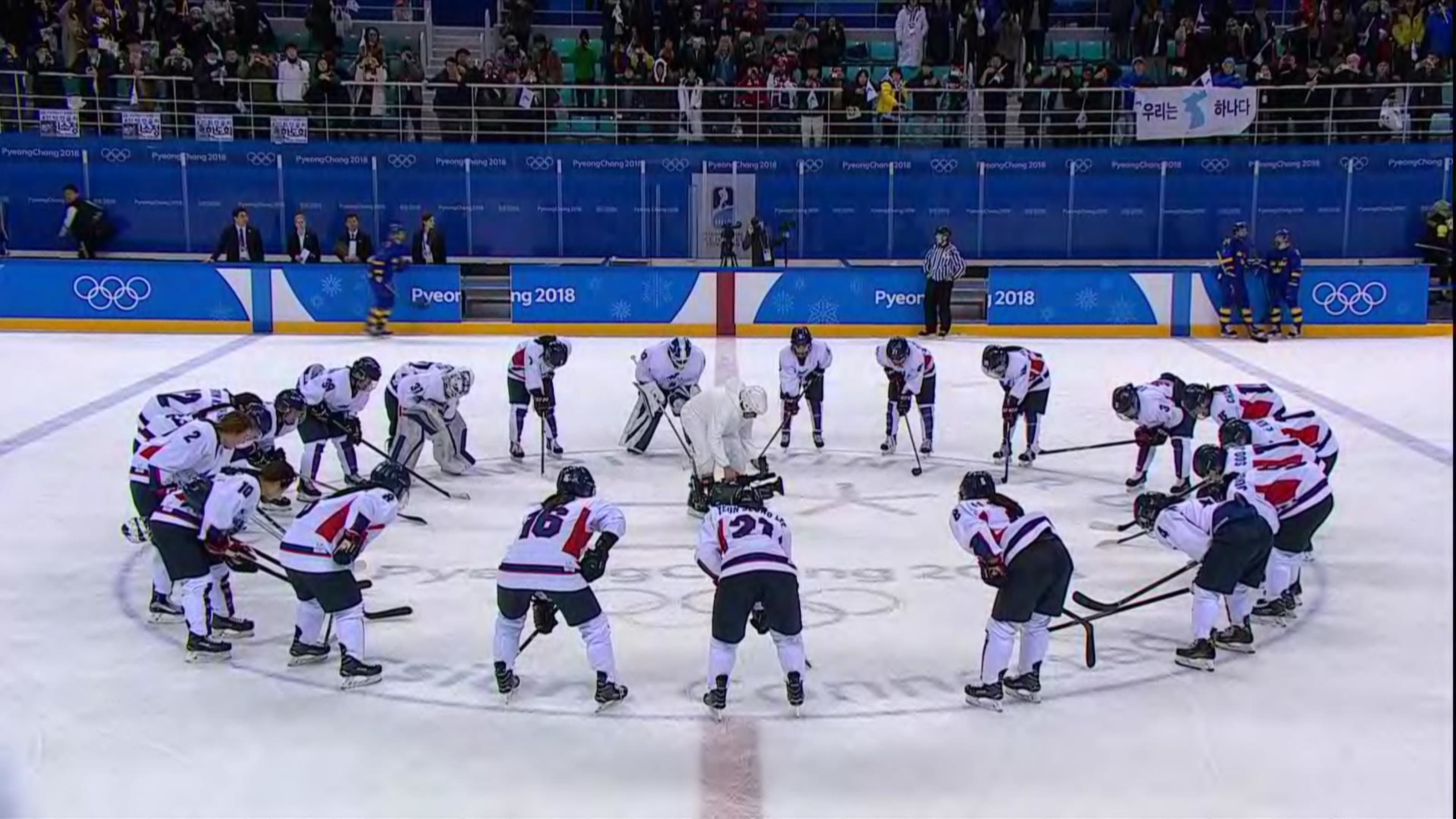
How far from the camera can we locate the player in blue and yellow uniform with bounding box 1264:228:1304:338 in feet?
75.7

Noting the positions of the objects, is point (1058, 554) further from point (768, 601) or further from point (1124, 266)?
point (1124, 266)

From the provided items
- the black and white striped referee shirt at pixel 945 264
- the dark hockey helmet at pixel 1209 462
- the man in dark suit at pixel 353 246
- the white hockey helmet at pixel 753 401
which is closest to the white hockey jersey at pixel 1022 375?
the white hockey helmet at pixel 753 401

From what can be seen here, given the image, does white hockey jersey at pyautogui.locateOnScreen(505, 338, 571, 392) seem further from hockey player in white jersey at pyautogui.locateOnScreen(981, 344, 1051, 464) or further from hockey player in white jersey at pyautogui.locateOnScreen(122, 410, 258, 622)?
hockey player in white jersey at pyautogui.locateOnScreen(122, 410, 258, 622)

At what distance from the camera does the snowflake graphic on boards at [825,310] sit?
24.1 metres

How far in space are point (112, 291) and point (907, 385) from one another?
14.7 metres

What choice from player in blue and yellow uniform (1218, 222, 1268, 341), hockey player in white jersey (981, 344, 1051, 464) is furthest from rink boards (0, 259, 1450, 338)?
hockey player in white jersey (981, 344, 1051, 464)

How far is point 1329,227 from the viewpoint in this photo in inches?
1093

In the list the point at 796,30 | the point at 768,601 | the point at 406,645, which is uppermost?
the point at 796,30

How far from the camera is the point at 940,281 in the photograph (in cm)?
2359

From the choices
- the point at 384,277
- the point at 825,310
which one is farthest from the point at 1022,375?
the point at 384,277

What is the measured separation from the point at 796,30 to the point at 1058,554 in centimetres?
2348

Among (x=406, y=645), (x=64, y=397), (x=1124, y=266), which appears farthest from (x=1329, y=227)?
(x=406, y=645)

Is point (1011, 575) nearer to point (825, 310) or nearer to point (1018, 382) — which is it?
point (1018, 382)

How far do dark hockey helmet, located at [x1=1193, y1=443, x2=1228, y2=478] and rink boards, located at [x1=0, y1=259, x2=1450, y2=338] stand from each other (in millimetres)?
15283
